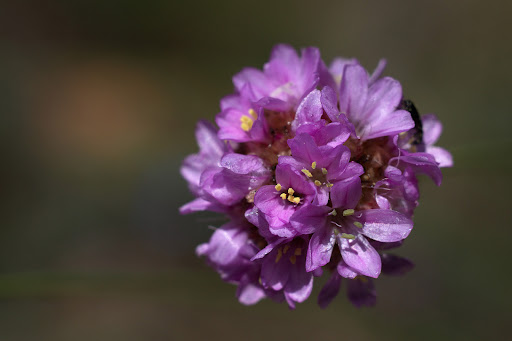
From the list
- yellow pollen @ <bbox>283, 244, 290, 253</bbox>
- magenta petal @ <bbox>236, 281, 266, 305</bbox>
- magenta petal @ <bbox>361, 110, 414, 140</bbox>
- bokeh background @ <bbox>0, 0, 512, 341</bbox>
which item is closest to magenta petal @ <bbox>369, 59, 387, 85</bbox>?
magenta petal @ <bbox>361, 110, 414, 140</bbox>

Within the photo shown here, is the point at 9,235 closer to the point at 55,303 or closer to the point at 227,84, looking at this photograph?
the point at 55,303

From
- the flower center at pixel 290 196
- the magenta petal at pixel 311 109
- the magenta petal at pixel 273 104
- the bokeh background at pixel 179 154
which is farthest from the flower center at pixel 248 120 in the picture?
the bokeh background at pixel 179 154

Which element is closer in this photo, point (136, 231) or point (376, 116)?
point (376, 116)

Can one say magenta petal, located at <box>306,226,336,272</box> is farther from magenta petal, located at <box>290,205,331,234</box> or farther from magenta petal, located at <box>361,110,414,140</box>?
magenta petal, located at <box>361,110,414,140</box>

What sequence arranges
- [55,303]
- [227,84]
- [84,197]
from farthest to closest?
1. [227,84]
2. [84,197]
3. [55,303]

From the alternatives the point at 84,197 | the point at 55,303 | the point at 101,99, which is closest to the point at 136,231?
the point at 84,197

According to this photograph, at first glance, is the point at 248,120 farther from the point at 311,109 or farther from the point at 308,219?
the point at 308,219

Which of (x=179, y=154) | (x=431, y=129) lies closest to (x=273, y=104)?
(x=431, y=129)
